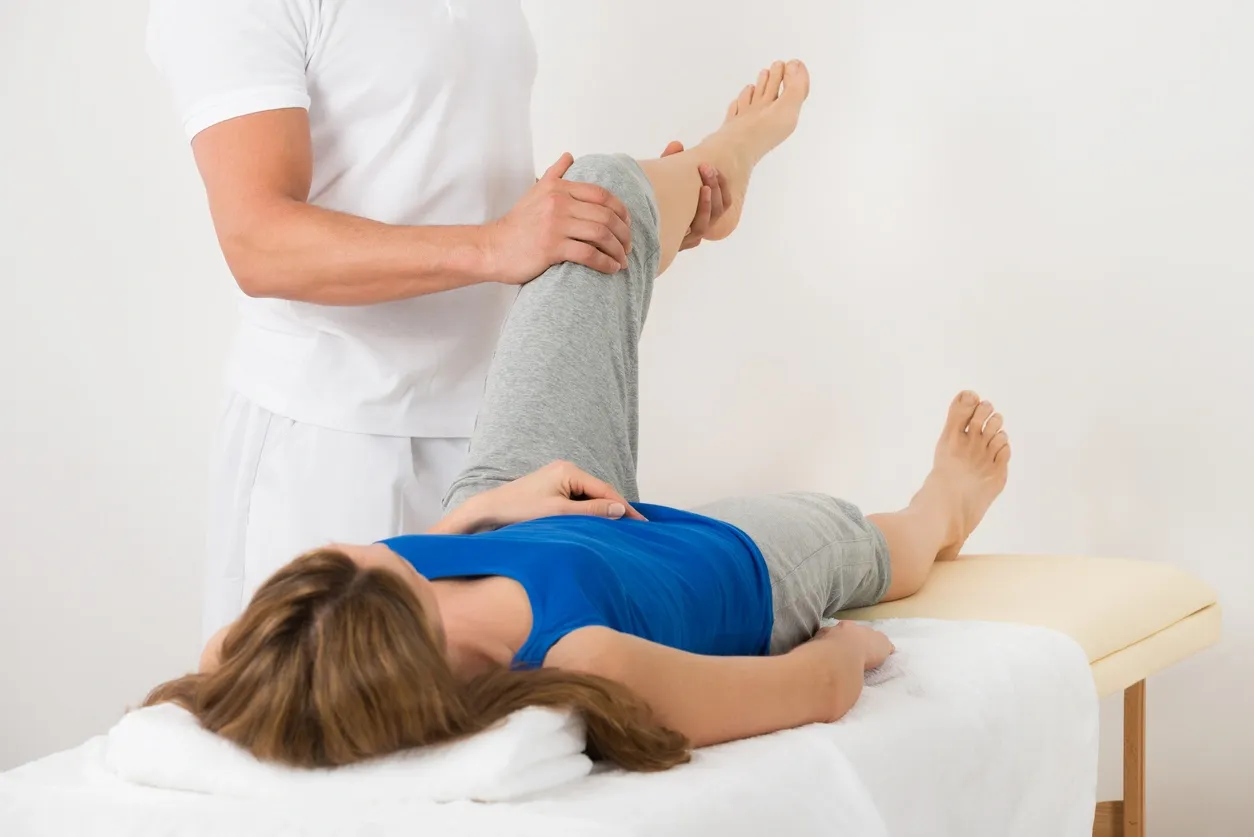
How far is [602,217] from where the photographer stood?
5.36ft

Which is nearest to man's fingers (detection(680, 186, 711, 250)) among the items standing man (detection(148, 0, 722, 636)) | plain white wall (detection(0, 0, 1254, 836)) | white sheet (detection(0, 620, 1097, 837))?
standing man (detection(148, 0, 722, 636))

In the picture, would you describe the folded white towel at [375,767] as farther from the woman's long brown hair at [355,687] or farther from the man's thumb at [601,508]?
the man's thumb at [601,508]

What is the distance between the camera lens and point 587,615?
1.14 metres

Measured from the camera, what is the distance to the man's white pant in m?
1.71

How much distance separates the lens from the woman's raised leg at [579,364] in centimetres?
158

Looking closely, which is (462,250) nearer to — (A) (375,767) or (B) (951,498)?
(A) (375,767)

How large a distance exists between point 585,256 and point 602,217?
0.17 feet

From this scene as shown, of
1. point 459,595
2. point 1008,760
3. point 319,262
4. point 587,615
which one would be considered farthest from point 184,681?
point 1008,760

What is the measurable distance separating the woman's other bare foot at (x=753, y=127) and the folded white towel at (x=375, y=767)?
1200 mm

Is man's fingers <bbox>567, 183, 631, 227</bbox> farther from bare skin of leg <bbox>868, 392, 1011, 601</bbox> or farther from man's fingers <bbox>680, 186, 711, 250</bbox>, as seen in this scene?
bare skin of leg <bbox>868, 392, 1011, 601</bbox>

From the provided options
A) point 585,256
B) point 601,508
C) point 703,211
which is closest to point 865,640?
point 601,508

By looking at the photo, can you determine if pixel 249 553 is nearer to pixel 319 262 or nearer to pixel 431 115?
pixel 319 262

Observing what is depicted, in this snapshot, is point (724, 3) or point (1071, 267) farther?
point (724, 3)

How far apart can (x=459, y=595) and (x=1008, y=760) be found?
1.96 ft
